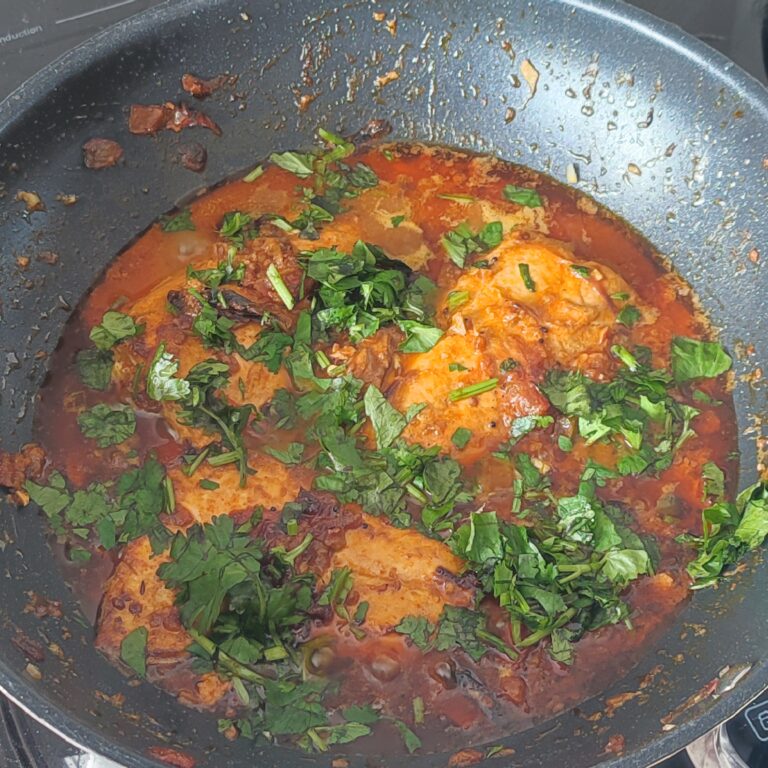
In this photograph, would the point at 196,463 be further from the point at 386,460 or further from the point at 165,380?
the point at 386,460

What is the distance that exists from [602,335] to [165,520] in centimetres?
174

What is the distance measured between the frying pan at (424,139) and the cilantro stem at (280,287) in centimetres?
65

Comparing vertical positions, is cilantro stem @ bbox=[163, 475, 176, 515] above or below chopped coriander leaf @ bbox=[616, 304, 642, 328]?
below

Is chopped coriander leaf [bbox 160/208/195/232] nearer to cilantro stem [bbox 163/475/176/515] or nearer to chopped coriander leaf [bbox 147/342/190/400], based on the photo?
chopped coriander leaf [bbox 147/342/190/400]

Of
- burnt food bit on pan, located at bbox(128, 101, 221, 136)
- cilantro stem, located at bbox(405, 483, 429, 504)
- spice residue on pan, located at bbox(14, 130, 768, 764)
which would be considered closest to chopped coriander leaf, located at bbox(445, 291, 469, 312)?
spice residue on pan, located at bbox(14, 130, 768, 764)

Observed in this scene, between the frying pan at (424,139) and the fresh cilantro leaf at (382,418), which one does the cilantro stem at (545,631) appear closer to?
the frying pan at (424,139)

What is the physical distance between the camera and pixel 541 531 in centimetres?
286

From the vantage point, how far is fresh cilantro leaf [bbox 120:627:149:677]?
105 inches

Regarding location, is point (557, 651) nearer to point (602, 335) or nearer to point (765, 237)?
point (602, 335)

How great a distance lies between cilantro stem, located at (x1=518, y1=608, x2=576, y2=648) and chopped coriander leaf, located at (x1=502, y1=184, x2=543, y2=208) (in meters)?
1.73

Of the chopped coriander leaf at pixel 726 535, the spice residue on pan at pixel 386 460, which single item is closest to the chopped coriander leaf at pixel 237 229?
the spice residue on pan at pixel 386 460

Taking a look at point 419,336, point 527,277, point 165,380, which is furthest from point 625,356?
point 165,380

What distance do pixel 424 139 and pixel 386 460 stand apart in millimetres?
1588

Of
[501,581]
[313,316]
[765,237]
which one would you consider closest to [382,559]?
[501,581]
